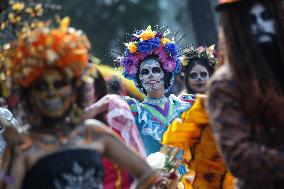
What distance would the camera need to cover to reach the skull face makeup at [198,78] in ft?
37.9

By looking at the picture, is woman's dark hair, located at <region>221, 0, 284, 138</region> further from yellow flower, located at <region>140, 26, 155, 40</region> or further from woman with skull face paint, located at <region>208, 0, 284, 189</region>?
yellow flower, located at <region>140, 26, 155, 40</region>

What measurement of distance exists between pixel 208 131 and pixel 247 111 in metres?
1.42

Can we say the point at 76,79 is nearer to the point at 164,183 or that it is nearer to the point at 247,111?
the point at 247,111

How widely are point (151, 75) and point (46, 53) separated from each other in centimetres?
500

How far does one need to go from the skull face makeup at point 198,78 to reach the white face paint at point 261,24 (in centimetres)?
571

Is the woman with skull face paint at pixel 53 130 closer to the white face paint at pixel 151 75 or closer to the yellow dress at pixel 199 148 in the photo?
the yellow dress at pixel 199 148

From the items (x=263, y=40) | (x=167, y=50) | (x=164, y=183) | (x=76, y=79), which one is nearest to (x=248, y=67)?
(x=263, y=40)

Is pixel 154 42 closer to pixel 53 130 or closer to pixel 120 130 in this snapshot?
pixel 120 130

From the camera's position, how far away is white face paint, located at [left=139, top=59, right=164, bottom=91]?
35.6ft

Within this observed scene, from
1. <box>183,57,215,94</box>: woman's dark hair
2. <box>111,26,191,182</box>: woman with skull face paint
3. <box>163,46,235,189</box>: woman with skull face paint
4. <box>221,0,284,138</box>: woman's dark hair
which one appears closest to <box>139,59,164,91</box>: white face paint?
<box>111,26,191,182</box>: woman with skull face paint

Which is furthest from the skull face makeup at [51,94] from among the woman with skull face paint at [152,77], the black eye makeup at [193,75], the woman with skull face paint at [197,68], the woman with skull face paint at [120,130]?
the black eye makeup at [193,75]

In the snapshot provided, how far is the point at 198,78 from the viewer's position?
11586mm

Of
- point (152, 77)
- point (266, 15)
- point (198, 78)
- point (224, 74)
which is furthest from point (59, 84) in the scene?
point (198, 78)

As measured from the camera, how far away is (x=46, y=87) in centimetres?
597
